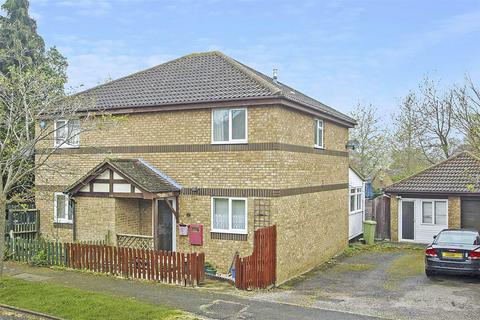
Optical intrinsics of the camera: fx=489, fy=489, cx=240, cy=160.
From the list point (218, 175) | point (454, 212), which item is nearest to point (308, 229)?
point (218, 175)

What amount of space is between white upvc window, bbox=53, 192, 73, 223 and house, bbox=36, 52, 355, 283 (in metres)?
0.04

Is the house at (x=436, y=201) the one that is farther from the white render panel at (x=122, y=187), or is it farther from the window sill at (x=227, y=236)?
the white render panel at (x=122, y=187)

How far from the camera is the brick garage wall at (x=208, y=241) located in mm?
15125

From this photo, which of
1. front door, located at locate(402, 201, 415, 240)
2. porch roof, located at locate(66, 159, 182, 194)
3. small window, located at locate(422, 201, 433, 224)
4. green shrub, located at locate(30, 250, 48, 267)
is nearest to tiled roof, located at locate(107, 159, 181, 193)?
porch roof, located at locate(66, 159, 182, 194)

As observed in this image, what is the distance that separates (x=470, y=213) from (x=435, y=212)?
1482 mm

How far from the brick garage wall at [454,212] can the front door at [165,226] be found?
13.1 meters

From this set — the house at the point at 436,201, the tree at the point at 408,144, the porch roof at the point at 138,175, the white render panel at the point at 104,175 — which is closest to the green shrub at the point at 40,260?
the porch roof at the point at 138,175

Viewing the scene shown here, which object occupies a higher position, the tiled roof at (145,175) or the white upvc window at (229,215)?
the tiled roof at (145,175)

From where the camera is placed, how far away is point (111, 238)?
1620 centimetres

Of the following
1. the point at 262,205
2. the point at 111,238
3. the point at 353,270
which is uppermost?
the point at 262,205

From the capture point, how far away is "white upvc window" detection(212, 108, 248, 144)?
15.4 m

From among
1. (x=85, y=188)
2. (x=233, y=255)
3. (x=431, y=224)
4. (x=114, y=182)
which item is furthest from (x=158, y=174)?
(x=431, y=224)

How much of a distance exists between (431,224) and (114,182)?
14975 millimetres

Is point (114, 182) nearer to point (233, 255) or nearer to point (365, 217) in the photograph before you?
point (233, 255)
